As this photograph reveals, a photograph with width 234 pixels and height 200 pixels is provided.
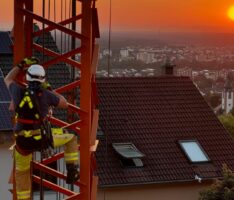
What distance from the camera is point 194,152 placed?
72.7ft

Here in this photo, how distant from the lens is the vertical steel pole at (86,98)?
30.7 ft

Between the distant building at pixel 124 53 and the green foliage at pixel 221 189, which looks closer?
the green foliage at pixel 221 189

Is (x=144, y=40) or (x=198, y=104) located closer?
(x=198, y=104)

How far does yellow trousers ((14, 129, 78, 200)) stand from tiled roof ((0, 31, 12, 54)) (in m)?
13.7

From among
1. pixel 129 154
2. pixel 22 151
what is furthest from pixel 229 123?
pixel 22 151

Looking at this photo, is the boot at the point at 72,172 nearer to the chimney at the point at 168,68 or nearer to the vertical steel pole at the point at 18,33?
the vertical steel pole at the point at 18,33

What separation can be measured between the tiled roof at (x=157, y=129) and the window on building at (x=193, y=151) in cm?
17

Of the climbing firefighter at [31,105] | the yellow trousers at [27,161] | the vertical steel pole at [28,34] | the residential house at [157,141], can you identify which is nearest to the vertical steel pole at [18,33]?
the vertical steel pole at [28,34]

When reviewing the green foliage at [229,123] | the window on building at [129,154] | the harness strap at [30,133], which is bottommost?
the green foliage at [229,123]

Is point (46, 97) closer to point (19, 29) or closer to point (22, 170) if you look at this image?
point (22, 170)

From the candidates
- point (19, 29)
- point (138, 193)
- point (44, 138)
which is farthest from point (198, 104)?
point (44, 138)

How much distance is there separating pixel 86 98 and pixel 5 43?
45.9 feet

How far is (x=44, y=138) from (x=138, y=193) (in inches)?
520

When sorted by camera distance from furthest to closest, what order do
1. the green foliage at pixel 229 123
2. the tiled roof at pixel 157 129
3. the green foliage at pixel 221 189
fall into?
the green foliage at pixel 229 123, the tiled roof at pixel 157 129, the green foliage at pixel 221 189
